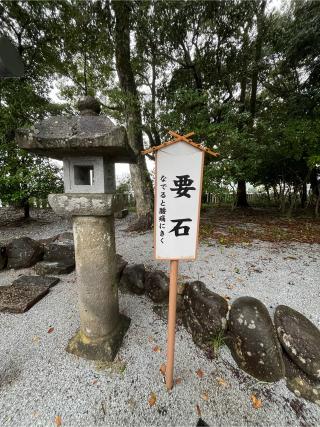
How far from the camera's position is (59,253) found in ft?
14.6

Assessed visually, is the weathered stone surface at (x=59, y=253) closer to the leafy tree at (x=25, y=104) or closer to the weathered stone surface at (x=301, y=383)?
the leafy tree at (x=25, y=104)

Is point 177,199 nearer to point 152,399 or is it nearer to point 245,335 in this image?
point 245,335

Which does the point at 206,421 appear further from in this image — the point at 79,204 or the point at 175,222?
the point at 79,204

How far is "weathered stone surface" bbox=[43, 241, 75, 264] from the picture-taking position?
4421 millimetres

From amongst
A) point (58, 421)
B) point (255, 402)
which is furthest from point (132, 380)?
point (255, 402)

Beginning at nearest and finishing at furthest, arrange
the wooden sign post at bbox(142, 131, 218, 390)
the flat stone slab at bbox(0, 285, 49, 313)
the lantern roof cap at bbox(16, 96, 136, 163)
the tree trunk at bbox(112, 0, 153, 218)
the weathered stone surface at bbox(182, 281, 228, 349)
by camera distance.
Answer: the wooden sign post at bbox(142, 131, 218, 390) → the lantern roof cap at bbox(16, 96, 136, 163) → the weathered stone surface at bbox(182, 281, 228, 349) → the flat stone slab at bbox(0, 285, 49, 313) → the tree trunk at bbox(112, 0, 153, 218)

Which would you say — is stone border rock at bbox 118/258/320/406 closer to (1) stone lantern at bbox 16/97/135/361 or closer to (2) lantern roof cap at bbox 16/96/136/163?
(1) stone lantern at bbox 16/97/135/361

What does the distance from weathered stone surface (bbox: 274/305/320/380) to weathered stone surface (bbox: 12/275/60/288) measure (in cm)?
373

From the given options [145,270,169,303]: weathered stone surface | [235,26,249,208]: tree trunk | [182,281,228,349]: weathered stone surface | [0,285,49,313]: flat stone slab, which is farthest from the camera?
[235,26,249,208]: tree trunk

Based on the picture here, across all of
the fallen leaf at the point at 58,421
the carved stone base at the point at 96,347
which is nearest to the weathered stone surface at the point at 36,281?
the carved stone base at the point at 96,347

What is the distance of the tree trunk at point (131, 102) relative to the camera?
5212mm

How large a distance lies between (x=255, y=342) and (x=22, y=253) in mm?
4639

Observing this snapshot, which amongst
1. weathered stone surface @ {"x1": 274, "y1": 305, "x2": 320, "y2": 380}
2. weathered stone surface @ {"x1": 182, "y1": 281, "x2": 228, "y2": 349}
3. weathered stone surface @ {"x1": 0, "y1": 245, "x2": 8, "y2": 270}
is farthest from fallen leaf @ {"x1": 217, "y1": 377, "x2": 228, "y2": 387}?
weathered stone surface @ {"x1": 0, "y1": 245, "x2": 8, "y2": 270}

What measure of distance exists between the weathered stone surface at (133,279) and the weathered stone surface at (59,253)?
150 cm
